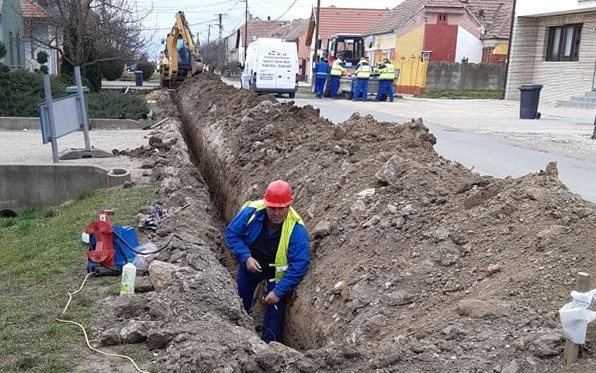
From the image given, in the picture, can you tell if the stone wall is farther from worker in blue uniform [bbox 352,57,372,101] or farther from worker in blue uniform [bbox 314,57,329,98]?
worker in blue uniform [bbox 352,57,372,101]

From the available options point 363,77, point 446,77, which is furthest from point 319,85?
point 446,77

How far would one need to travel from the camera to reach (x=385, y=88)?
27359mm

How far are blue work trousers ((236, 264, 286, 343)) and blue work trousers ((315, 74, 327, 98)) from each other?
77.7 ft


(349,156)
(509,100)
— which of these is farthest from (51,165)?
(509,100)

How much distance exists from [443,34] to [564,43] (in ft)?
49.7

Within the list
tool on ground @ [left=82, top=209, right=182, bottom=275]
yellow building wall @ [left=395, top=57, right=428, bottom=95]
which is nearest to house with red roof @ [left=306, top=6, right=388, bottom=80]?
yellow building wall @ [left=395, top=57, right=428, bottom=95]

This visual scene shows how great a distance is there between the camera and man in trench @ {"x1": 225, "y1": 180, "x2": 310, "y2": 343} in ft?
19.2

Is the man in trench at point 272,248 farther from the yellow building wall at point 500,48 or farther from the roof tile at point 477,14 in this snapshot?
the yellow building wall at point 500,48

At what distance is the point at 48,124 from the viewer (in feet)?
35.4

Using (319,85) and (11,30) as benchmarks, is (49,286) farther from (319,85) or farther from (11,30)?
(11,30)

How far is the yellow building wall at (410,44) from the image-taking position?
42.8 m

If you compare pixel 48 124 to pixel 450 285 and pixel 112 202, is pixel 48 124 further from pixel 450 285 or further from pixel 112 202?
pixel 450 285

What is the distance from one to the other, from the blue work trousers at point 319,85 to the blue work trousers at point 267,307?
2367 cm

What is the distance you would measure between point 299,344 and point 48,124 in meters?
7.20
